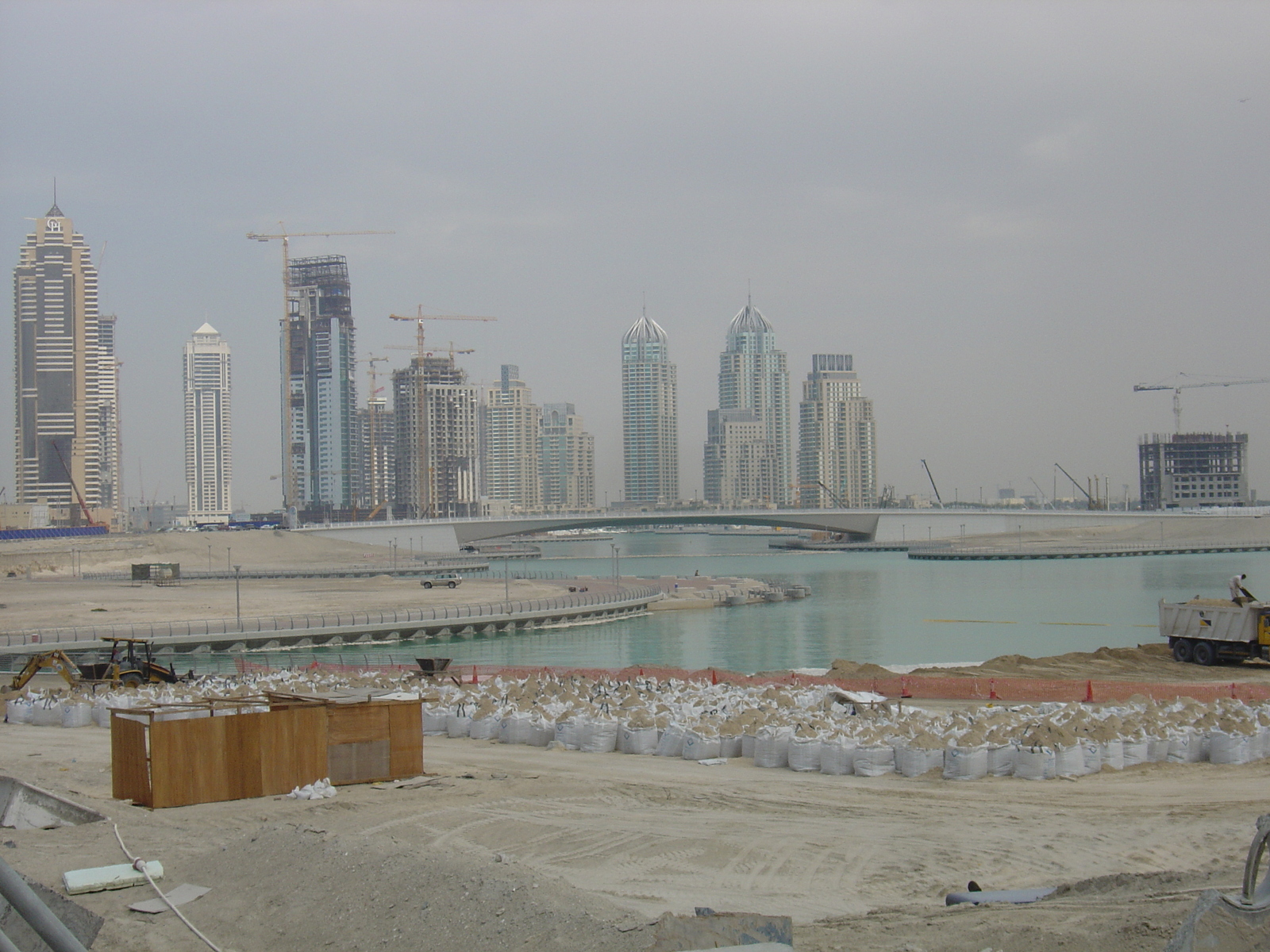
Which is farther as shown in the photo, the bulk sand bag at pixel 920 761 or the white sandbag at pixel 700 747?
the white sandbag at pixel 700 747

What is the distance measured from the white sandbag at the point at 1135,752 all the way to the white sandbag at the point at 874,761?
3.29 meters

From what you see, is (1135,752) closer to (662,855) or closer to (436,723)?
(662,855)

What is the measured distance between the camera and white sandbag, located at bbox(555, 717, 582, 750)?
17.9 metres

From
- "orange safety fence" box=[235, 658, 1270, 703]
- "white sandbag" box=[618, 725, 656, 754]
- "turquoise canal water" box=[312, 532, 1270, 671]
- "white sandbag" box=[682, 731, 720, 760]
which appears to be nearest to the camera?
"white sandbag" box=[682, 731, 720, 760]

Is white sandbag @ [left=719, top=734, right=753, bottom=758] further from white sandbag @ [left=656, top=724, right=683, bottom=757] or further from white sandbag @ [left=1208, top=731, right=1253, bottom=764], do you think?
white sandbag @ [left=1208, top=731, right=1253, bottom=764]

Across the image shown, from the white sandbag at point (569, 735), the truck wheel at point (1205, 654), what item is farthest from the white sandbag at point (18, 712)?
the truck wheel at point (1205, 654)

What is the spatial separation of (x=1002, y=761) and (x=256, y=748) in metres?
A: 10.1

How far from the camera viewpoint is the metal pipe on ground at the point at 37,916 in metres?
4.26

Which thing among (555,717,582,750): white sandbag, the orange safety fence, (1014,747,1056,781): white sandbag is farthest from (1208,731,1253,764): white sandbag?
(555,717,582,750): white sandbag

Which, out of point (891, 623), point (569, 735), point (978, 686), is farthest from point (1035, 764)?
point (891, 623)

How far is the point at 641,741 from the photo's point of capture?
17.5 meters

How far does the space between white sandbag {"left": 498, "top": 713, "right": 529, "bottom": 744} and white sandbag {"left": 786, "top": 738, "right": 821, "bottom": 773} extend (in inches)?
199

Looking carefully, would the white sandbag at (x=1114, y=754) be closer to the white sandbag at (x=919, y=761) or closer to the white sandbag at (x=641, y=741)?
the white sandbag at (x=919, y=761)

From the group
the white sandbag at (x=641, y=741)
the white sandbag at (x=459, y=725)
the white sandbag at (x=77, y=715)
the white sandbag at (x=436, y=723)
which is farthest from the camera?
the white sandbag at (x=77, y=715)
